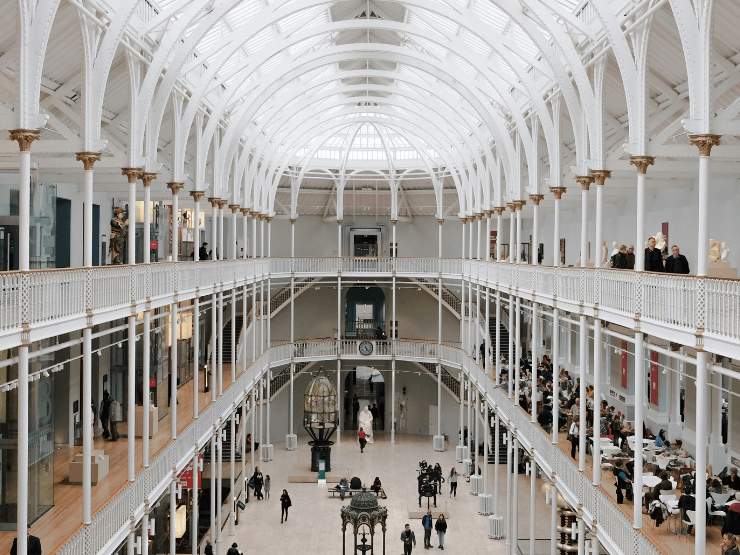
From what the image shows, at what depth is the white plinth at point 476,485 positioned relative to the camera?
33.6 m

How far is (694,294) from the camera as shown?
11.4 meters

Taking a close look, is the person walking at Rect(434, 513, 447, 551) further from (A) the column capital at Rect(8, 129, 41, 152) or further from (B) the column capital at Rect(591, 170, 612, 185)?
(A) the column capital at Rect(8, 129, 41, 152)

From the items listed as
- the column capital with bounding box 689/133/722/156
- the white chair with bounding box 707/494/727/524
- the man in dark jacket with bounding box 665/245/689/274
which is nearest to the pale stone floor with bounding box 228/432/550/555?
the white chair with bounding box 707/494/727/524

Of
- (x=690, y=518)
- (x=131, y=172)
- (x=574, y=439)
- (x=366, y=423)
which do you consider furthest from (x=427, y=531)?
(x=131, y=172)

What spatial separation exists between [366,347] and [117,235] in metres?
20.1

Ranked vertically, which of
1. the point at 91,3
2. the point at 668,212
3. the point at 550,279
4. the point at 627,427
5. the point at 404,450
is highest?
the point at 91,3

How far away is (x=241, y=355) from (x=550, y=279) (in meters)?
21.6

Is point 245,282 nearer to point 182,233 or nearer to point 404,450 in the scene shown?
point 182,233

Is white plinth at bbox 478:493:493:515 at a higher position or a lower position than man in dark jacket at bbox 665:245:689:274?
lower

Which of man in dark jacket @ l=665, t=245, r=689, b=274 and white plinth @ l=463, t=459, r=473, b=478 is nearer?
man in dark jacket @ l=665, t=245, r=689, b=274

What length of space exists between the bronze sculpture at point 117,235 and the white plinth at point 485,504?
54.3ft

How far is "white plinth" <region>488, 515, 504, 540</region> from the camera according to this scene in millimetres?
27906

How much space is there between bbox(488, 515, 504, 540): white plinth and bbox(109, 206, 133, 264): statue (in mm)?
15729

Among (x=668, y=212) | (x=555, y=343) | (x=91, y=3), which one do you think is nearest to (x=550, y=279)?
(x=555, y=343)
